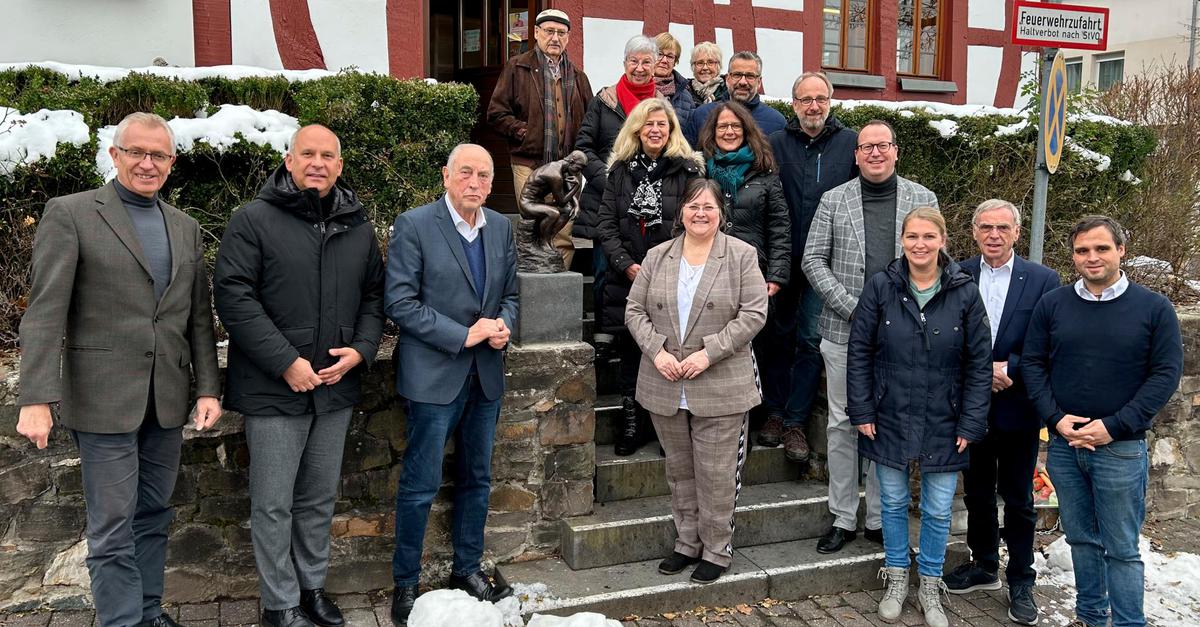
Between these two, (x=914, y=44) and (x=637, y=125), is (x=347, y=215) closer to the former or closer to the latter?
(x=637, y=125)

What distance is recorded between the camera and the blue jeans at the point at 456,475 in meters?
3.75

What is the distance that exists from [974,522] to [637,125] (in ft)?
8.15

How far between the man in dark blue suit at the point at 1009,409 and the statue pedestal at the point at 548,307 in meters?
1.80

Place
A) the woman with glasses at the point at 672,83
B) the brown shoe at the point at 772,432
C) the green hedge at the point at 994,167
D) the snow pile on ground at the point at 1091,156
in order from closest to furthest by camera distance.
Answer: the brown shoe at the point at 772,432 → the woman with glasses at the point at 672,83 → the green hedge at the point at 994,167 → the snow pile on ground at the point at 1091,156

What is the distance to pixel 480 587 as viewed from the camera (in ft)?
13.1

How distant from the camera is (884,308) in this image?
13.0 feet

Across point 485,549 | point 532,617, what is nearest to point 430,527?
point 485,549

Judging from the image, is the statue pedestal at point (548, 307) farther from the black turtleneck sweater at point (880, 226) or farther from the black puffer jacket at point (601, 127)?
the black turtleneck sweater at point (880, 226)

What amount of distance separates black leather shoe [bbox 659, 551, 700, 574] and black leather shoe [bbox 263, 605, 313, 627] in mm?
1521

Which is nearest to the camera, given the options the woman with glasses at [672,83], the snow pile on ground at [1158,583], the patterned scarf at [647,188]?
the snow pile on ground at [1158,583]

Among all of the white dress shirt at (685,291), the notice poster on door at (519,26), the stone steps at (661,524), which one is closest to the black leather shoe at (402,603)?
the stone steps at (661,524)

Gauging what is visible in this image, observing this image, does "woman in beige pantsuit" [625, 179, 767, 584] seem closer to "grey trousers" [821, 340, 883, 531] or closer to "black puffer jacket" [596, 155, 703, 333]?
"black puffer jacket" [596, 155, 703, 333]

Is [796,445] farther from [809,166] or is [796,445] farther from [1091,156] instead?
[1091,156]

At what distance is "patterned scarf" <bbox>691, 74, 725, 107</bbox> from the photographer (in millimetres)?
5785
